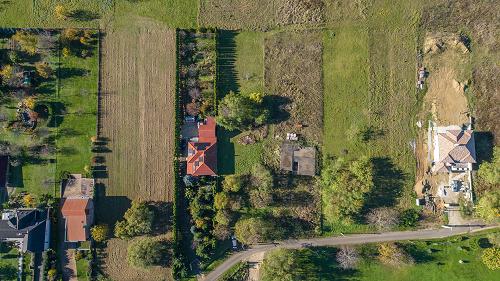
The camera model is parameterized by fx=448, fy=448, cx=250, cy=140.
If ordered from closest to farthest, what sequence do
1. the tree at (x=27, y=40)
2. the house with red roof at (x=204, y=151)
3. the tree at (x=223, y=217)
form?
the tree at (x=223, y=217), the house with red roof at (x=204, y=151), the tree at (x=27, y=40)

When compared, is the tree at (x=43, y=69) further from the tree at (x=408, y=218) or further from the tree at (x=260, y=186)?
the tree at (x=408, y=218)

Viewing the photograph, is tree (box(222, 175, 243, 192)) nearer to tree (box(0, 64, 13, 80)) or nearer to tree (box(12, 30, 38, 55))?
tree (box(12, 30, 38, 55))

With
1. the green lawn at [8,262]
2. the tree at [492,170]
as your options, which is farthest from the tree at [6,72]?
the tree at [492,170]

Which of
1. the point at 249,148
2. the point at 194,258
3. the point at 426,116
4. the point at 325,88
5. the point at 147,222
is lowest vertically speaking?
the point at 194,258

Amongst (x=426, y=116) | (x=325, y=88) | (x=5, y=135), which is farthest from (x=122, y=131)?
(x=426, y=116)

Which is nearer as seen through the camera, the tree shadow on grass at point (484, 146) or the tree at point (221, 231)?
the tree shadow on grass at point (484, 146)

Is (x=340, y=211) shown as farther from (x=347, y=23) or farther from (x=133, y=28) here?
(x=133, y=28)
